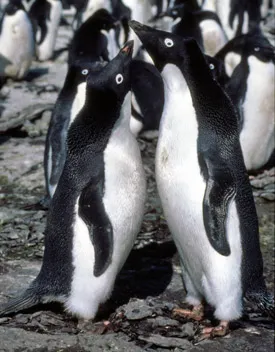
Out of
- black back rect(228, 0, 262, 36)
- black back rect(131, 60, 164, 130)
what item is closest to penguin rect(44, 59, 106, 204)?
black back rect(131, 60, 164, 130)

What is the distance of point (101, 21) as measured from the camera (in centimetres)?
834

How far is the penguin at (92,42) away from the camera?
310 inches

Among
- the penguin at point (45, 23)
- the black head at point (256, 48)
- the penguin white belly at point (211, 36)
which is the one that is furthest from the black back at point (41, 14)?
the black head at point (256, 48)

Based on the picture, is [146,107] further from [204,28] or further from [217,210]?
[217,210]

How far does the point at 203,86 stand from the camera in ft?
14.4

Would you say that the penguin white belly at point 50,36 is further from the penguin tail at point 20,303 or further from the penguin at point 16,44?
the penguin tail at point 20,303

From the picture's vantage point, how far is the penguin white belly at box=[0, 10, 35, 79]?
34.1 feet

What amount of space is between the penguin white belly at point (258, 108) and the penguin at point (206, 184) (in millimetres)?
2619

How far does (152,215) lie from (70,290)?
1.88m

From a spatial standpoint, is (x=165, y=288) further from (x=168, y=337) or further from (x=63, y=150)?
(x=63, y=150)

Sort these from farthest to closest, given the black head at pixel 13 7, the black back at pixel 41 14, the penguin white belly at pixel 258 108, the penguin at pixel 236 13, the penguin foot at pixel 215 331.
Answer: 1. the black back at pixel 41 14
2. the penguin at pixel 236 13
3. the black head at pixel 13 7
4. the penguin white belly at pixel 258 108
5. the penguin foot at pixel 215 331

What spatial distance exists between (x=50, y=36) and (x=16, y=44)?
5.39 ft

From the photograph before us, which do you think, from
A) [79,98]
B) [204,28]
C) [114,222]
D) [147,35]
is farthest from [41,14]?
[114,222]

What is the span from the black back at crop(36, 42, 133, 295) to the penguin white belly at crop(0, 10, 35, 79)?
20.4 feet
